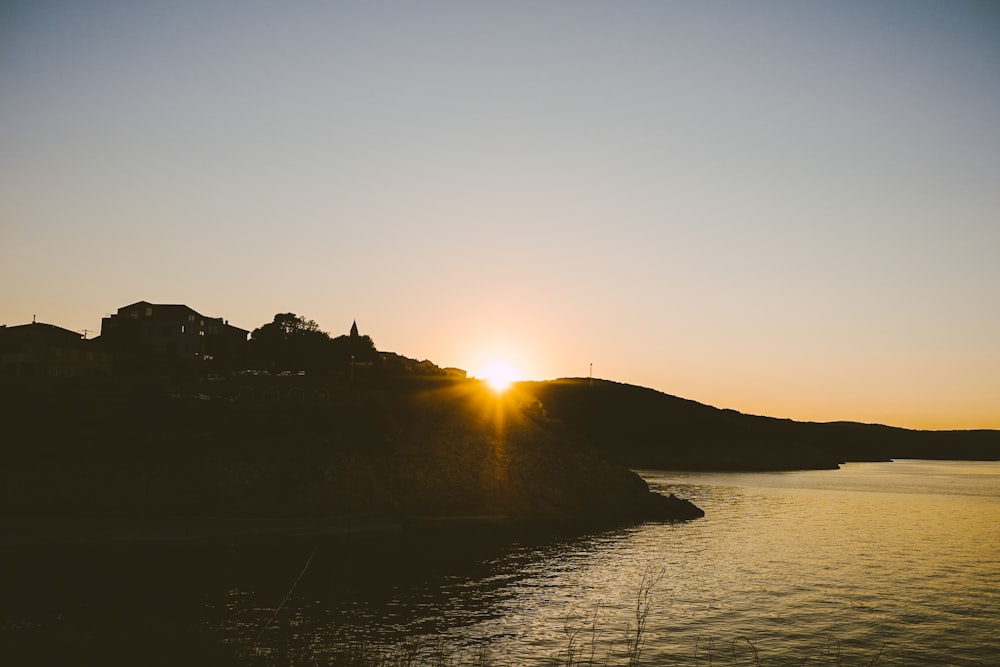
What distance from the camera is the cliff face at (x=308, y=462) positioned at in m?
79.7

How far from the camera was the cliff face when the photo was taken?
79.7 m

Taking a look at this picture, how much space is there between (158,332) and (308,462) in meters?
89.6

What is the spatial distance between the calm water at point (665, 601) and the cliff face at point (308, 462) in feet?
49.0

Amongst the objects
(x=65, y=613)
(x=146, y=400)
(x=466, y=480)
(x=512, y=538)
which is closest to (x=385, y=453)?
(x=466, y=480)

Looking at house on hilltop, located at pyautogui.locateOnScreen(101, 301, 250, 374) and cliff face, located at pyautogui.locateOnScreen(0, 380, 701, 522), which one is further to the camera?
house on hilltop, located at pyautogui.locateOnScreen(101, 301, 250, 374)

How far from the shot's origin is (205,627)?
40250 millimetres

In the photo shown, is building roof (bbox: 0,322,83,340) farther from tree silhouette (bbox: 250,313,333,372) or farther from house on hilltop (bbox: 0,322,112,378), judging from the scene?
tree silhouette (bbox: 250,313,333,372)

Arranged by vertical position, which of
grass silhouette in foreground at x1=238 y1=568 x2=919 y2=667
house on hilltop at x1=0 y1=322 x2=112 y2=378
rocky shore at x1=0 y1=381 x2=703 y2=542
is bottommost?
grass silhouette in foreground at x1=238 y1=568 x2=919 y2=667

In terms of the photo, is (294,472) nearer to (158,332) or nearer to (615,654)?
(615,654)

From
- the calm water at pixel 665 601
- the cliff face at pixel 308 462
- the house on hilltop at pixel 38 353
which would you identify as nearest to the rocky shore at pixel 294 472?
the cliff face at pixel 308 462

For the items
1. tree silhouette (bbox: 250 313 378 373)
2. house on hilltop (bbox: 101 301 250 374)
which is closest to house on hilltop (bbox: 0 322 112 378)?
house on hilltop (bbox: 101 301 250 374)

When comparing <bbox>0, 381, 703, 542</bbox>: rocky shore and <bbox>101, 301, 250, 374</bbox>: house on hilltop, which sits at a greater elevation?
<bbox>101, 301, 250, 374</bbox>: house on hilltop

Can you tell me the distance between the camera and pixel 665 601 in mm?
53188

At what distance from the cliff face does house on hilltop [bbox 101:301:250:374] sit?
63.8m
